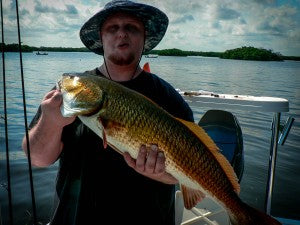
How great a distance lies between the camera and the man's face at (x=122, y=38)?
2775 mm

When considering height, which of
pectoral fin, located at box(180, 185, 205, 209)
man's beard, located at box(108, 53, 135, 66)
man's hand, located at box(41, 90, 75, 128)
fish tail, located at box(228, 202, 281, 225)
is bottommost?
fish tail, located at box(228, 202, 281, 225)

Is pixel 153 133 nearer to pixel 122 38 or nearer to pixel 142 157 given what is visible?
pixel 142 157

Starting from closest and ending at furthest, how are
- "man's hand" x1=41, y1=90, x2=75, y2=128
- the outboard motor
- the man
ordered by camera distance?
"man's hand" x1=41, y1=90, x2=75, y2=128 < the man < the outboard motor

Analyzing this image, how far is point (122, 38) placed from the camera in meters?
2.76

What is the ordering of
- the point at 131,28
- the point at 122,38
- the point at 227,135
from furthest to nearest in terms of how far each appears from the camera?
the point at 227,135 < the point at 131,28 < the point at 122,38

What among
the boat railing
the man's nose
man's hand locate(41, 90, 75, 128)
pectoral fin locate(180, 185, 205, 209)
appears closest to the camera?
man's hand locate(41, 90, 75, 128)

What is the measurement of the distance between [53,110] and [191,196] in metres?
1.29

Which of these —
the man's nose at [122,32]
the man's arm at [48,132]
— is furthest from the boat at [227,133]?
the man's arm at [48,132]

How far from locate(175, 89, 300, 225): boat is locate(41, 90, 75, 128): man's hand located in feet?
5.08

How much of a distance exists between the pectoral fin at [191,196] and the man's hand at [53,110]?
1.09 m

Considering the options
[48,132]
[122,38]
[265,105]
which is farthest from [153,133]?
[265,105]

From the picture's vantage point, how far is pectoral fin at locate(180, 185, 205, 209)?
8.49ft

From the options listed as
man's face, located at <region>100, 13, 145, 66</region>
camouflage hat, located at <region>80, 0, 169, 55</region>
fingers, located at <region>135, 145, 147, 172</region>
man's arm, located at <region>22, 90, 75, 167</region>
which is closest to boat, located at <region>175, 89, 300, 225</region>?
camouflage hat, located at <region>80, 0, 169, 55</region>

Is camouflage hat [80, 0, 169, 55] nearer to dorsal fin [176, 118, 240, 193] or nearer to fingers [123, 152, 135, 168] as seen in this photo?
dorsal fin [176, 118, 240, 193]
